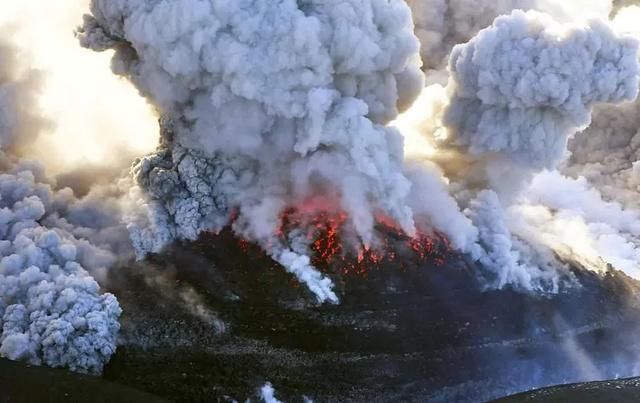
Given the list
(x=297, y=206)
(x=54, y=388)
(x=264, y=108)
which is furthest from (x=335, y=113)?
(x=54, y=388)

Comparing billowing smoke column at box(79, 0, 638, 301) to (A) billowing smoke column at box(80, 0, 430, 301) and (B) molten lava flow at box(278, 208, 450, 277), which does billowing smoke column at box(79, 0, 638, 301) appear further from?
(B) molten lava flow at box(278, 208, 450, 277)

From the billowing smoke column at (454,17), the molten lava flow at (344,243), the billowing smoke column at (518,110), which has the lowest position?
the molten lava flow at (344,243)

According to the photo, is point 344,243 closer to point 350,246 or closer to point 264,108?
point 350,246

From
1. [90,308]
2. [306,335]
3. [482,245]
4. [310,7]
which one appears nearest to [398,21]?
[310,7]

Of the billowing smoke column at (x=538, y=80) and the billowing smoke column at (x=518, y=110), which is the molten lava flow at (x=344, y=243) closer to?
the billowing smoke column at (x=518, y=110)

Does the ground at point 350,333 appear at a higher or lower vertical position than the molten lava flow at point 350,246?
lower

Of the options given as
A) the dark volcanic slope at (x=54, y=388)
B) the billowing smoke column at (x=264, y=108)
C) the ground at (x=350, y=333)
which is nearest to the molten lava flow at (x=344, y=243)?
the ground at (x=350, y=333)
